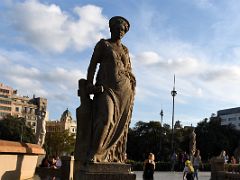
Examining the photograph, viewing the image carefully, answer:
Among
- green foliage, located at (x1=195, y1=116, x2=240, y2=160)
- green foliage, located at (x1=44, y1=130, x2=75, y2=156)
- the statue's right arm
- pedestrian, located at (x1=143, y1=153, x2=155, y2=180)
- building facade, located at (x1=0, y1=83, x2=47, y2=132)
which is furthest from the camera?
building facade, located at (x1=0, y1=83, x2=47, y2=132)

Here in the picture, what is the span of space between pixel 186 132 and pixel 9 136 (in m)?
41.0

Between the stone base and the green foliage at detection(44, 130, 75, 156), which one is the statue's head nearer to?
the stone base

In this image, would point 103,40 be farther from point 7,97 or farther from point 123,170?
point 7,97

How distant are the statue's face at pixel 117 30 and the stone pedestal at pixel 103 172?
8.15ft

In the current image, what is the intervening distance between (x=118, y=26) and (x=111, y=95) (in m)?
1.43

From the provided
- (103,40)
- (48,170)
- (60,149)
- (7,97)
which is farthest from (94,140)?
(7,97)

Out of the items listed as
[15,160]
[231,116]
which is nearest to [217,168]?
[15,160]

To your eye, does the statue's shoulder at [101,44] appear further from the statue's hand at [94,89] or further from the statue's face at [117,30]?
the statue's hand at [94,89]

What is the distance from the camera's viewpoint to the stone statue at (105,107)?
7824 mm

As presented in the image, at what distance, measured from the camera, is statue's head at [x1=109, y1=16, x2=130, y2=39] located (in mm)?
8500

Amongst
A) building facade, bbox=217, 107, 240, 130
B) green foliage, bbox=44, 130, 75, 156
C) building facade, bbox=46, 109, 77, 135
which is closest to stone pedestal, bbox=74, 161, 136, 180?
green foliage, bbox=44, 130, 75, 156

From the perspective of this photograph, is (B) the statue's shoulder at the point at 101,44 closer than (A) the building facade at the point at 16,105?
Yes

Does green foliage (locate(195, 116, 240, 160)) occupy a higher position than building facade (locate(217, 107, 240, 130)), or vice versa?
building facade (locate(217, 107, 240, 130))

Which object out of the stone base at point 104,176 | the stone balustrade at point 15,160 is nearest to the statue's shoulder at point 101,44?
the stone base at point 104,176
